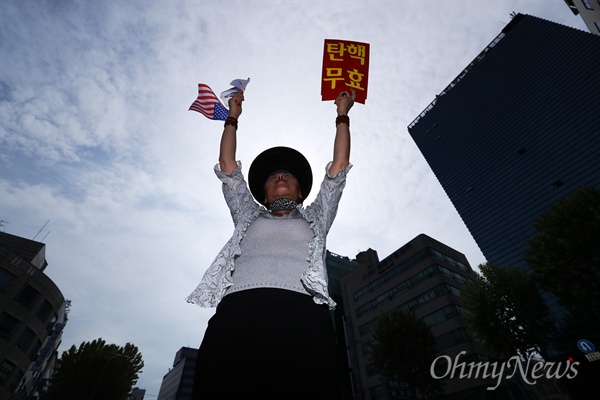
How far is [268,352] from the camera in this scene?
1432mm

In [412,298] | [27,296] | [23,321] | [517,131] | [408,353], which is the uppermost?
[517,131]

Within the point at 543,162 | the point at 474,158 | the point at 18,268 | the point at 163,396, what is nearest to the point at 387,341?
the point at 18,268

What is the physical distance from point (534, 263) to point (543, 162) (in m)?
29.9

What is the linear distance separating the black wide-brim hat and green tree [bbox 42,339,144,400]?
78.7 ft

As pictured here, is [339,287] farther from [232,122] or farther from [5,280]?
[232,122]

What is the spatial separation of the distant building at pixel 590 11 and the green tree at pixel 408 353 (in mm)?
34991

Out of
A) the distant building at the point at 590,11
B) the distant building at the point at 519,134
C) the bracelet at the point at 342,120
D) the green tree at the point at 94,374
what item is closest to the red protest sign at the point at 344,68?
the bracelet at the point at 342,120

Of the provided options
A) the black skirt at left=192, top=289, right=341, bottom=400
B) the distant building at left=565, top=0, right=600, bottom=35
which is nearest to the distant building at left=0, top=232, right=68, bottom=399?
the black skirt at left=192, top=289, right=341, bottom=400

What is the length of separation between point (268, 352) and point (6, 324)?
33.0 metres

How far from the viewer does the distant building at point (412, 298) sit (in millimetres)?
28328

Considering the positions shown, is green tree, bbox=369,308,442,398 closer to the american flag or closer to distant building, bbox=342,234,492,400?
distant building, bbox=342,234,492,400

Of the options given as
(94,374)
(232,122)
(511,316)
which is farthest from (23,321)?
(511,316)

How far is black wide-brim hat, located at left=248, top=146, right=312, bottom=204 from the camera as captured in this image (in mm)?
2871

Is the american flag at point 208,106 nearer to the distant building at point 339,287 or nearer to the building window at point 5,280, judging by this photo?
the building window at point 5,280
